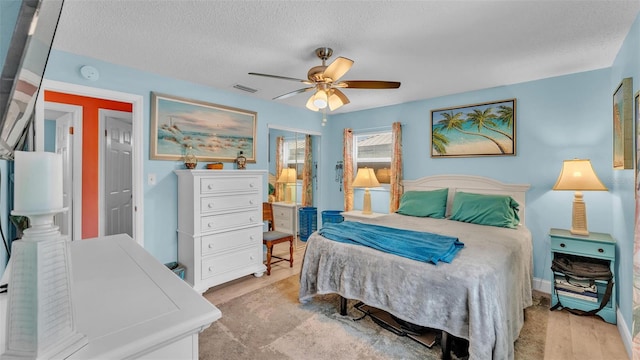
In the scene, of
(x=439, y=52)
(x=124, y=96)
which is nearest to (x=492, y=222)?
(x=439, y=52)

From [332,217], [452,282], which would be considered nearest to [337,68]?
[452,282]

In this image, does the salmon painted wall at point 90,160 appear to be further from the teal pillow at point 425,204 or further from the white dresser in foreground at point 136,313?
the teal pillow at point 425,204

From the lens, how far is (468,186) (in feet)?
12.0

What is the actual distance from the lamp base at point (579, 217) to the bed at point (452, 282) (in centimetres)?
41

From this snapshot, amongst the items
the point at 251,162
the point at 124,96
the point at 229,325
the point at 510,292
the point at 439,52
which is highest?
the point at 439,52

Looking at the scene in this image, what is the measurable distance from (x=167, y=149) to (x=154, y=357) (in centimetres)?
297

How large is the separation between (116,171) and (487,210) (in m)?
4.71

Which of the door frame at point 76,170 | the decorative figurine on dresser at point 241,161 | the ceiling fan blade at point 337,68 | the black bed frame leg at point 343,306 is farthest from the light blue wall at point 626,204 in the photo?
the door frame at point 76,170

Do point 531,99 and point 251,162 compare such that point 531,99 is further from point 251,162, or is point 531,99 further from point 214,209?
point 214,209

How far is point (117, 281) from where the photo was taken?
39.0 inches

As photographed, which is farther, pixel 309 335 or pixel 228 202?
pixel 228 202

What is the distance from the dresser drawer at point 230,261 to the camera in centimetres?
307

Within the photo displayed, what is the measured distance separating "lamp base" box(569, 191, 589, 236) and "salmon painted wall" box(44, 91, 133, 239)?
5.40 metres

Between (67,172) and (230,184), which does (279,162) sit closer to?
(230,184)
